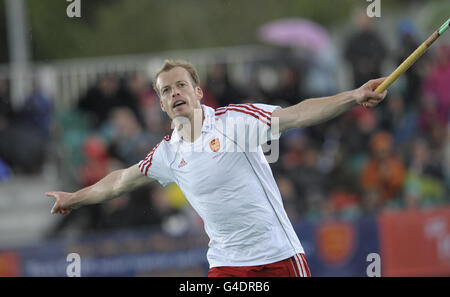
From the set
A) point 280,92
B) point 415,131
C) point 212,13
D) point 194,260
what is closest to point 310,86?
point 280,92

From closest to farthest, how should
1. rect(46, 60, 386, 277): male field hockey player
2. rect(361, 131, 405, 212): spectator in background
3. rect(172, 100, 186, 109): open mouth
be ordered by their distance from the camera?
rect(46, 60, 386, 277): male field hockey player, rect(172, 100, 186, 109): open mouth, rect(361, 131, 405, 212): spectator in background

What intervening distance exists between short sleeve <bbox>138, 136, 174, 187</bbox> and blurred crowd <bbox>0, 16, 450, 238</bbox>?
5.48 meters

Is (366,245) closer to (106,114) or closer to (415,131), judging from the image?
(415,131)

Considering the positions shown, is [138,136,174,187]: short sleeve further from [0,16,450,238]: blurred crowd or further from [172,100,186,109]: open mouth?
[0,16,450,238]: blurred crowd

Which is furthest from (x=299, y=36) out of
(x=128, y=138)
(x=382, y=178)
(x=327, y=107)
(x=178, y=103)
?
(x=327, y=107)

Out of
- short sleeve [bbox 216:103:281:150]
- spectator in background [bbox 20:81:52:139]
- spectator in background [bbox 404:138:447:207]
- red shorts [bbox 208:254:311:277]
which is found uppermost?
spectator in background [bbox 20:81:52:139]

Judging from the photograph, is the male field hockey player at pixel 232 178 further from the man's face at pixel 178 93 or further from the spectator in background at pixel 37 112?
the spectator in background at pixel 37 112

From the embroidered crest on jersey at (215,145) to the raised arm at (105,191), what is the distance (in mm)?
772

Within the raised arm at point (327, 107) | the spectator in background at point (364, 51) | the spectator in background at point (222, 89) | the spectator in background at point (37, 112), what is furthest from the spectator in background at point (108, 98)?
the raised arm at point (327, 107)

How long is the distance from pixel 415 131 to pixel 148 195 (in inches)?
183

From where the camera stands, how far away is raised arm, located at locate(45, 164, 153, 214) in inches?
255

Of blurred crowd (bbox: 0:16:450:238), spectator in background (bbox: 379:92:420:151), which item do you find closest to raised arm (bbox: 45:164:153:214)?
blurred crowd (bbox: 0:16:450:238)

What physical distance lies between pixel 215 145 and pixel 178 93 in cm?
53

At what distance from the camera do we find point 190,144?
19.9 ft
